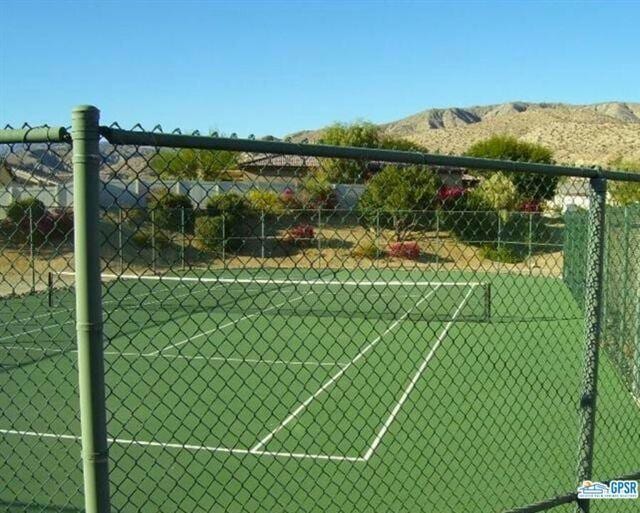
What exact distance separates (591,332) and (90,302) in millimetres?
2867

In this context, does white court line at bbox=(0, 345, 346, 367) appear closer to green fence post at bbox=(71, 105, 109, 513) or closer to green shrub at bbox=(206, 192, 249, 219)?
green shrub at bbox=(206, 192, 249, 219)

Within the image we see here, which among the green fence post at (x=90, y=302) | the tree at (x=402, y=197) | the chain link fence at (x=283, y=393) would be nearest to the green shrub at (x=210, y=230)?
the tree at (x=402, y=197)

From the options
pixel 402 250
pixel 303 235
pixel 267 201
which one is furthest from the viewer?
pixel 402 250

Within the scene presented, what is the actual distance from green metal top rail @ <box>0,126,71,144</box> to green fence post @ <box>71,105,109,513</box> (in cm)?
8

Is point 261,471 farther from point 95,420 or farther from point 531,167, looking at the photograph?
point 95,420

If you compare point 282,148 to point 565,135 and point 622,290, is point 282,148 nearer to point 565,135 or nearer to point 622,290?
point 622,290

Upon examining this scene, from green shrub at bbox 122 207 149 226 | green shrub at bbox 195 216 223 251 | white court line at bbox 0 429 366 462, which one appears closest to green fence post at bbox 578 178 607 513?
green shrub at bbox 122 207 149 226

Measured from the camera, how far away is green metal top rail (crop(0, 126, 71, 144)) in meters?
2.74

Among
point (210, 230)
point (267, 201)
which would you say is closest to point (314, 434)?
Result: point (267, 201)

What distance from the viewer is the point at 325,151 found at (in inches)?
134

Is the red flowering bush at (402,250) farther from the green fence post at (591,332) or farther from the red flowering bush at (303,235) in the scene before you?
the green fence post at (591,332)

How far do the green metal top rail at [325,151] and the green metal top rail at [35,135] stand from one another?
0.44 ft

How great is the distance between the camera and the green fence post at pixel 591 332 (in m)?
4.42

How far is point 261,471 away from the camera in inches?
328
